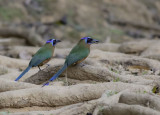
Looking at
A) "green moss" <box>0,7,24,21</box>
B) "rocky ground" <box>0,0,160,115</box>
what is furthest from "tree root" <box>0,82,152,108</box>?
"green moss" <box>0,7,24,21</box>

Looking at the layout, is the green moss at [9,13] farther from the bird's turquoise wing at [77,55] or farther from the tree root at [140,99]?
the tree root at [140,99]

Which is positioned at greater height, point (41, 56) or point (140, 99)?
point (41, 56)

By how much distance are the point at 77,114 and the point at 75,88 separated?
771 mm

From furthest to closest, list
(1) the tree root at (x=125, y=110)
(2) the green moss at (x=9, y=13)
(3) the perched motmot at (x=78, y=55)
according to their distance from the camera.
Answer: (2) the green moss at (x=9, y=13), (3) the perched motmot at (x=78, y=55), (1) the tree root at (x=125, y=110)

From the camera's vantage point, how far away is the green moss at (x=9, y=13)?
57.5 feet

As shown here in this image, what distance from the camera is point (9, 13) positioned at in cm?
1786

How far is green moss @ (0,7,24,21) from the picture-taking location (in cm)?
1752

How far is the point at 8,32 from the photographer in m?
13.1

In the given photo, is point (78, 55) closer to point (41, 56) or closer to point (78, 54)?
point (78, 54)

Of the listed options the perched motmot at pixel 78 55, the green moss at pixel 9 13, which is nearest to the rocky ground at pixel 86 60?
the green moss at pixel 9 13

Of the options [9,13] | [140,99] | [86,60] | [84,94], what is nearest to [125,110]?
[140,99]

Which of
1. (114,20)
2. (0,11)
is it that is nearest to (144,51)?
(0,11)

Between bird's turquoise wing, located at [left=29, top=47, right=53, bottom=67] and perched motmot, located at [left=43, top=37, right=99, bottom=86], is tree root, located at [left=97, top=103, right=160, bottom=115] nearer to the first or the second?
perched motmot, located at [left=43, top=37, right=99, bottom=86]

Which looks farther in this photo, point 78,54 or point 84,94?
point 78,54
